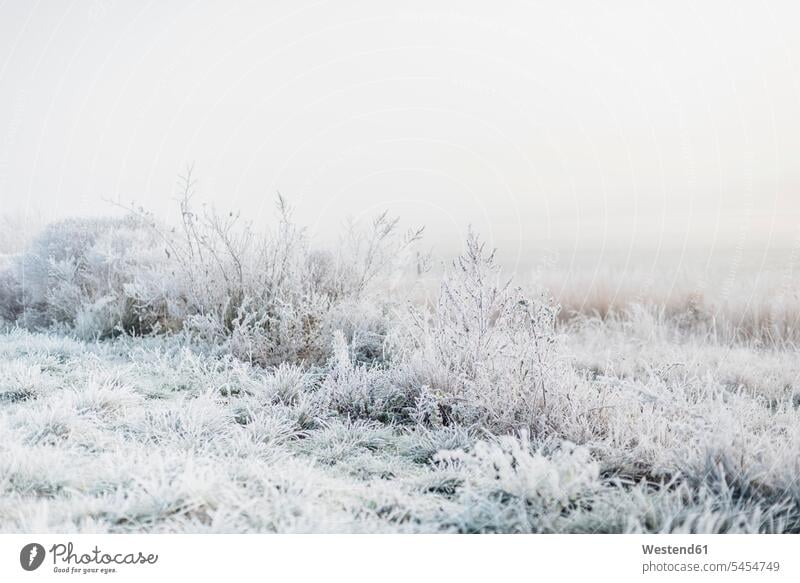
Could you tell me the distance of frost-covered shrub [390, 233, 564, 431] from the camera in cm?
256

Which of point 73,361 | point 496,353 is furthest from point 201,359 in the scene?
point 496,353

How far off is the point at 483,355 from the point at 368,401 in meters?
0.54

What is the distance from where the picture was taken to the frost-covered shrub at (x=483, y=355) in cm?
256

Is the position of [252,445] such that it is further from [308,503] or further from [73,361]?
[73,361]

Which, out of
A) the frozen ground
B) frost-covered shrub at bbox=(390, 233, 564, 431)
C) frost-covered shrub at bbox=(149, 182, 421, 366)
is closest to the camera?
the frozen ground

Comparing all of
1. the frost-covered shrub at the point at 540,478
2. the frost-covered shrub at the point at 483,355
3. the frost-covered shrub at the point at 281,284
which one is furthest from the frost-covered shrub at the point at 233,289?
the frost-covered shrub at the point at 540,478

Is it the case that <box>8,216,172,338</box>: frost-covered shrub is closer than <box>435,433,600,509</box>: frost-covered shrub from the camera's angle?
No

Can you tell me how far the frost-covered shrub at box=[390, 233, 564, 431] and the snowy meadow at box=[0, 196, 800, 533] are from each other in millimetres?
12

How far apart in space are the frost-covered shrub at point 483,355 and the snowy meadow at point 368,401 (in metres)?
0.01

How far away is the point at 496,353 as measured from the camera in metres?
2.81
